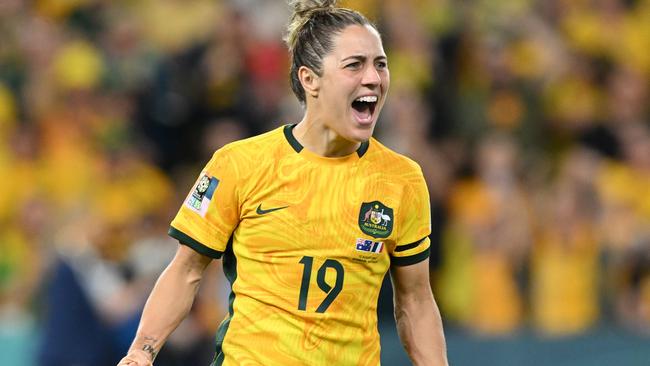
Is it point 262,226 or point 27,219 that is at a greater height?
point 262,226

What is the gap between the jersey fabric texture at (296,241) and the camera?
4359 mm

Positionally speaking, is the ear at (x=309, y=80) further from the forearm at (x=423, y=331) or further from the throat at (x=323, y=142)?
the forearm at (x=423, y=331)

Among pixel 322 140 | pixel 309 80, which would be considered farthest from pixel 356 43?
pixel 322 140

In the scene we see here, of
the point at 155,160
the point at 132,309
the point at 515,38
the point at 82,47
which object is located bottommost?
the point at 132,309

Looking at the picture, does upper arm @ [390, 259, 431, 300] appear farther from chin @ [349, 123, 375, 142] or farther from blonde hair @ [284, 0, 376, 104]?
blonde hair @ [284, 0, 376, 104]

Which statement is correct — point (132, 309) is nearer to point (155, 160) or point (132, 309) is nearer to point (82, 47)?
point (155, 160)

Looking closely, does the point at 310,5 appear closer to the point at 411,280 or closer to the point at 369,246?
the point at 369,246

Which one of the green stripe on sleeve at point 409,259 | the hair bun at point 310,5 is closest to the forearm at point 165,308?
the green stripe on sleeve at point 409,259

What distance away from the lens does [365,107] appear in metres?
4.49

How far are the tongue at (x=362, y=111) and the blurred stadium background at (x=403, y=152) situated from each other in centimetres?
353

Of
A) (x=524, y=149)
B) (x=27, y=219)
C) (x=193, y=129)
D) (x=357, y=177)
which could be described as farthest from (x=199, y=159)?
(x=357, y=177)

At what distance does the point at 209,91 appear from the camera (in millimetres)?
9773

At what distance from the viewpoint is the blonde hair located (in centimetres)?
443

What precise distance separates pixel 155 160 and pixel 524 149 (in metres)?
2.72
